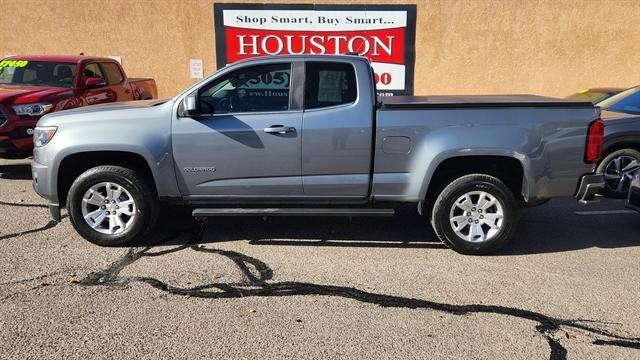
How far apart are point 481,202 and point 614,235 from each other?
5.96ft

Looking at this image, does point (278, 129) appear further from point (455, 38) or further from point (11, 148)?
point (455, 38)

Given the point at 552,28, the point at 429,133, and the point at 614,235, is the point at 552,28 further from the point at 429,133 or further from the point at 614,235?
the point at 429,133

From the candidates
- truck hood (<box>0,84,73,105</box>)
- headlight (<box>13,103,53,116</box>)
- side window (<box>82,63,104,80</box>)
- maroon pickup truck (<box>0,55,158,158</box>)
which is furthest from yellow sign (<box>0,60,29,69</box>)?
headlight (<box>13,103,53,116</box>)

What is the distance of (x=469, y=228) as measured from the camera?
16.6 ft

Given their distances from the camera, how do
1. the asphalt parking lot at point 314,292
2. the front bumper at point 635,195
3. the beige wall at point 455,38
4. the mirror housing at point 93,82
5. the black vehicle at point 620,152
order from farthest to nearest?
the beige wall at point 455,38, the mirror housing at point 93,82, the black vehicle at point 620,152, the front bumper at point 635,195, the asphalt parking lot at point 314,292

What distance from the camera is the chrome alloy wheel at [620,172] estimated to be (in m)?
7.11

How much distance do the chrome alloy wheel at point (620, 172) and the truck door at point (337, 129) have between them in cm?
407

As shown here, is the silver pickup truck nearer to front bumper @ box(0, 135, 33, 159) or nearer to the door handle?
the door handle

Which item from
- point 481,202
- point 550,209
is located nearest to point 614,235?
point 550,209

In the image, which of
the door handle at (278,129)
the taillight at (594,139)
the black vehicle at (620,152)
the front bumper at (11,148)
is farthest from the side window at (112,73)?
the black vehicle at (620,152)

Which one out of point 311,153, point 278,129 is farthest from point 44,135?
point 311,153

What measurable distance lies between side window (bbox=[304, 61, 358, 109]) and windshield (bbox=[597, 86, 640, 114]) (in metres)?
4.58

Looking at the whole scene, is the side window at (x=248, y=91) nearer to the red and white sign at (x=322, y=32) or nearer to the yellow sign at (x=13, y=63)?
the yellow sign at (x=13, y=63)

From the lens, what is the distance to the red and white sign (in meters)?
12.6
